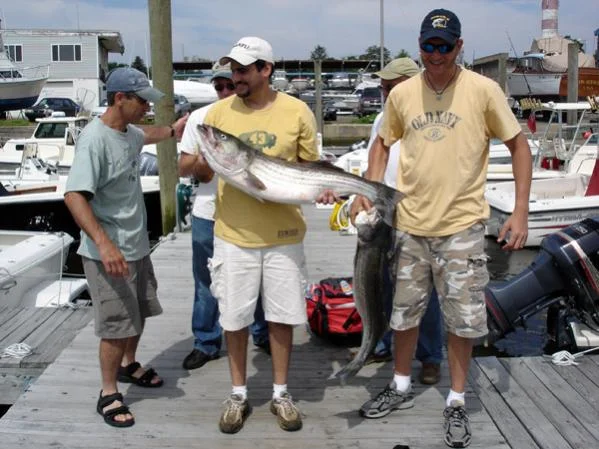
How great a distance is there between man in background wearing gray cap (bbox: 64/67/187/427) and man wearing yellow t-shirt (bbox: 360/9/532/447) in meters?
1.29

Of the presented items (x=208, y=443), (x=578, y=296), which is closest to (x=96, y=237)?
(x=208, y=443)

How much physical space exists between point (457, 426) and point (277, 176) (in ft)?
4.92

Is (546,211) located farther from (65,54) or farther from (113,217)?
(65,54)

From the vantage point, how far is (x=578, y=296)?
17.4 ft

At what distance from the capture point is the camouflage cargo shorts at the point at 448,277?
3367 millimetres

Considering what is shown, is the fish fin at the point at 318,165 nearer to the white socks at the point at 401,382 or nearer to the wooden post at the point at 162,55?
the white socks at the point at 401,382

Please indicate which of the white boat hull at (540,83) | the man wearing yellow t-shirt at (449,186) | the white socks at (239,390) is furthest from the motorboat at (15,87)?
the man wearing yellow t-shirt at (449,186)

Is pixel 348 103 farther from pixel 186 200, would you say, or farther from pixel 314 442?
pixel 314 442

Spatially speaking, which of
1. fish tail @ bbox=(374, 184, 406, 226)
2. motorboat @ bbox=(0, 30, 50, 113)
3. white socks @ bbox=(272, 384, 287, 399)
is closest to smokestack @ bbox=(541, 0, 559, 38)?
motorboat @ bbox=(0, 30, 50, 113)

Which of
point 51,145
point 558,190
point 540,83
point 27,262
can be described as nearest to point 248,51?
point 27,262

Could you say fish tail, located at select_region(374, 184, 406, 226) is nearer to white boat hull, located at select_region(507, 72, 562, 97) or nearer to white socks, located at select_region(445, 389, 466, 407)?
white socks, located at select_region(445, 389, 466, 407)

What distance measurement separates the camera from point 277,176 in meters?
3.26

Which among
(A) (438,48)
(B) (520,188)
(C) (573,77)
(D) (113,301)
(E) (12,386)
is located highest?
(C) (573,77)

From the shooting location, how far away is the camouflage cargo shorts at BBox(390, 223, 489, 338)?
337 cm
